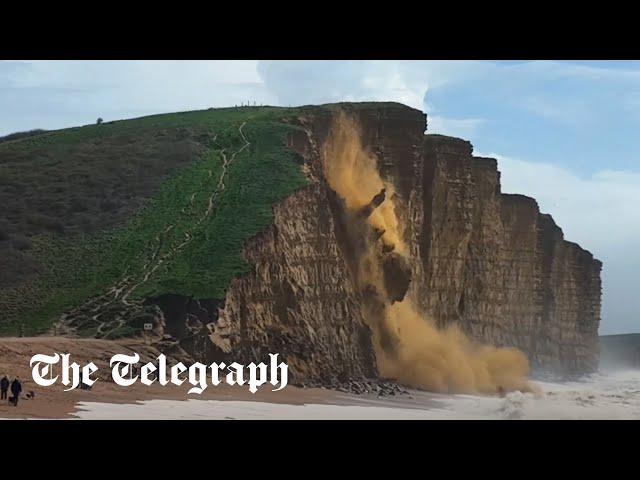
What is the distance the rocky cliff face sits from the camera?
51.9 meters

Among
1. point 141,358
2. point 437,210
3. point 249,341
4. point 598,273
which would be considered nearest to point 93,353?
point 141,358

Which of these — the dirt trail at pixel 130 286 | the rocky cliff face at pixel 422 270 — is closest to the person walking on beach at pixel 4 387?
the dirt trail at pixel 130 286

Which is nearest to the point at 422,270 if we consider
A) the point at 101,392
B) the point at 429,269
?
the point at 429,269

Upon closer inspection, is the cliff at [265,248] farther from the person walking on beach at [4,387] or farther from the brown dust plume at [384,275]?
the person walking on beach at [4,387]

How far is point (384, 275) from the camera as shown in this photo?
61.7 meters

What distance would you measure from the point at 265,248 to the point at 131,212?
28.5 ft

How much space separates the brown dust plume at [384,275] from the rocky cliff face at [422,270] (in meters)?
0.94

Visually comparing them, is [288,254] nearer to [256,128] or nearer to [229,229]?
[229,229]

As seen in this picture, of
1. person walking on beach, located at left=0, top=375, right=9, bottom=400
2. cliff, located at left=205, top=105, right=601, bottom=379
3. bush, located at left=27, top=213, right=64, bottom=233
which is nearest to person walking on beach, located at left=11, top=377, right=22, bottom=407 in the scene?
person walking on beach, located at left=0, top=375, right=9, bottom=400

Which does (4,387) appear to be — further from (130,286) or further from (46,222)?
(46,222)

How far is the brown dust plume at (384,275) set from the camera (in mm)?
60469

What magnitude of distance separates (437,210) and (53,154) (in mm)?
19587

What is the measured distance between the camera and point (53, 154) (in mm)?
67688

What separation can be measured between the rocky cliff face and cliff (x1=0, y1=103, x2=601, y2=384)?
0.09 metres
